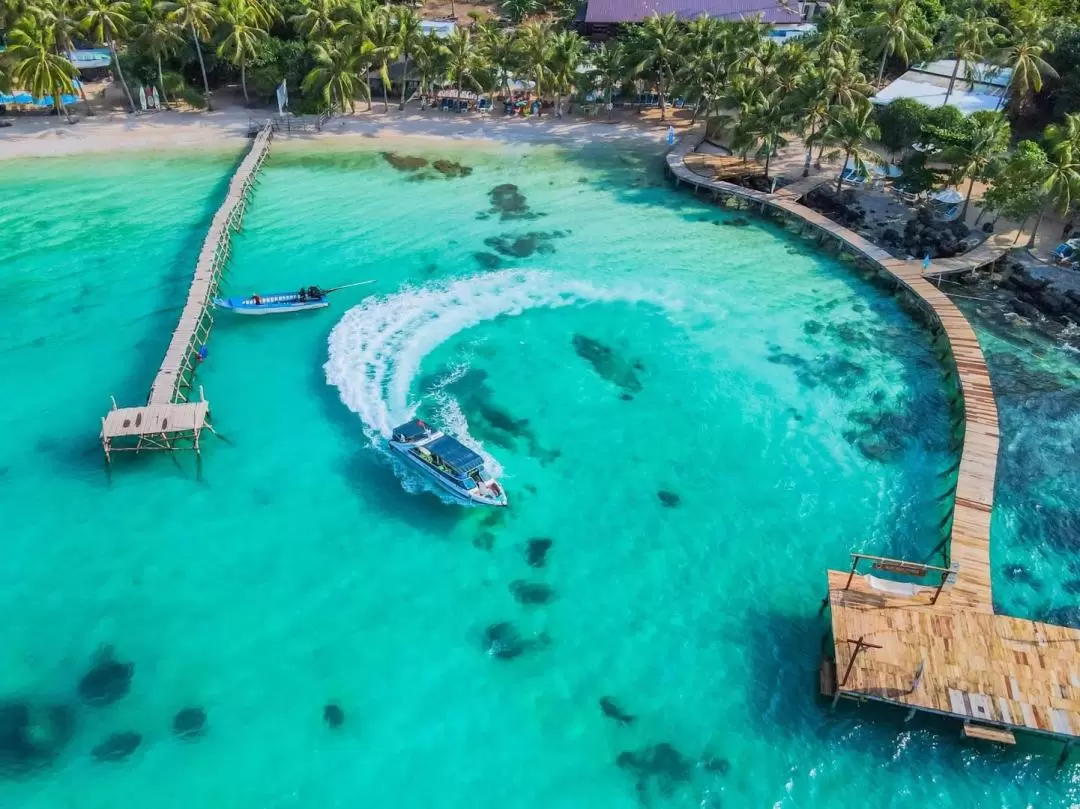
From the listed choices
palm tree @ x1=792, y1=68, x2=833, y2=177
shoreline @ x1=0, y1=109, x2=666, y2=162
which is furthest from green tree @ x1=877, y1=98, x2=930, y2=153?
shoreline @ x1=0, y1=109, x2=666, y2=162

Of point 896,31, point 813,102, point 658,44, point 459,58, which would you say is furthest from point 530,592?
point 459,58

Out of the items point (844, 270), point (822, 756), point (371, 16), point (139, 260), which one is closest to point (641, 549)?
point (822, 756)

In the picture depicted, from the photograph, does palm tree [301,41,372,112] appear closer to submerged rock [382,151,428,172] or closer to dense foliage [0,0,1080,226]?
dense foliage [0,0,1080,226]

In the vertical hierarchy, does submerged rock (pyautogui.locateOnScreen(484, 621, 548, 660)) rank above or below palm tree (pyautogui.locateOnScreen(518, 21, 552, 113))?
below

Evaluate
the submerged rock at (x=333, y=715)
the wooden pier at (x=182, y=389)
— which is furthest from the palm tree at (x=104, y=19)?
the submerged rock at (x=333, y=715)

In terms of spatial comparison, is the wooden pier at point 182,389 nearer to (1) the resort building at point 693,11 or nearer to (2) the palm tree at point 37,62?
(2) the palm tree at point 37,62

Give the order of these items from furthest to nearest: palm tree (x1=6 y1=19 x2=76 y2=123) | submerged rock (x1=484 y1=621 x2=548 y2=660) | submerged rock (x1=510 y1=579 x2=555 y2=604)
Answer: palm tree (x1=6 y1=19 x2=76 y2=123)
submerged rock (x1=510 y1=579 x2=555 y2=604)
submerged rock (x1=484 y1=621 x2=548 y2=660)

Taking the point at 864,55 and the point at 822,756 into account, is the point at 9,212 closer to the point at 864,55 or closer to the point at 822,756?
the point at 822,756
